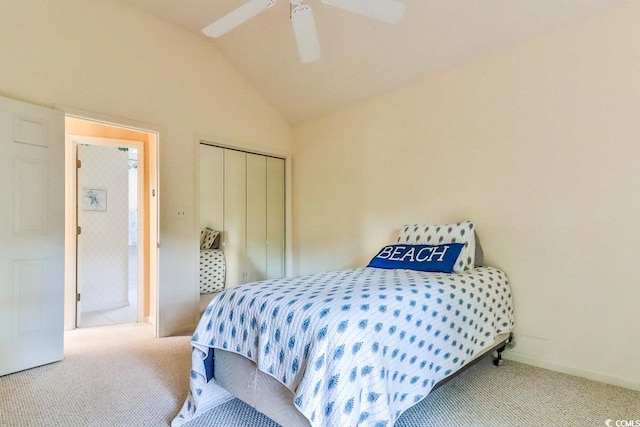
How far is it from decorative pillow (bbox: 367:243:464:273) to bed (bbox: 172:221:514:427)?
0.09 metres

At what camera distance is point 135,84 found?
10.2 feet

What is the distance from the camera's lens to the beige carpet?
178cm

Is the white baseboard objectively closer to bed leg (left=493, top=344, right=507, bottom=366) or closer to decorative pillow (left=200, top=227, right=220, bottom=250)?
bed leg (left=493, top=344, right=507, bottom=366)

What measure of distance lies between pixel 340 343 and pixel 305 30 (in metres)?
1.68

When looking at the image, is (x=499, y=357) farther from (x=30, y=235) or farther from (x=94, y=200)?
(x=94, y=200)

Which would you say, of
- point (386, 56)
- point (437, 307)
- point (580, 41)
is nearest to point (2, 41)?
point (386, 56)

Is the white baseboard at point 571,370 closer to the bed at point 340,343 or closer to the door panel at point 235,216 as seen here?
the bed at point 340,343

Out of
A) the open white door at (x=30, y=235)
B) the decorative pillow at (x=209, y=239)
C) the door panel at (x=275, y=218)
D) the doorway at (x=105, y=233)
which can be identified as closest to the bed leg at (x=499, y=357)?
the door panel at (x=275, y=218)

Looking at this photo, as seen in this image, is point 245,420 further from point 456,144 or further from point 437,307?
point 456,144

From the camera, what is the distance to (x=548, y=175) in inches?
97.1

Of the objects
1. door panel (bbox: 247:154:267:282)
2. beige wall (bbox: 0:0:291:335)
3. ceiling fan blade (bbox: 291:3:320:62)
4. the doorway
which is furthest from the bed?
the doorway

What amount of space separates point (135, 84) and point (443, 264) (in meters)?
3.07

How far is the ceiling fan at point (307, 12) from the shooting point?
178 cm

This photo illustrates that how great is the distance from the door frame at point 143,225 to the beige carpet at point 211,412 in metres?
0.90
